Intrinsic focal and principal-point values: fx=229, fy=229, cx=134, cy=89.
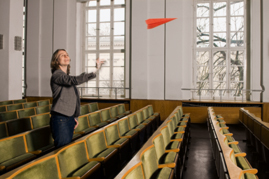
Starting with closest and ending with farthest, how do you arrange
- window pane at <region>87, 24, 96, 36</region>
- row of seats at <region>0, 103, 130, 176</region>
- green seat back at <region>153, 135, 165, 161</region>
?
row of seats at <region>0, 103, 130, 176</region> → green seat back at <region>153, 135, 165, 161</region> → window pane at <region>87, 24, 96, 36</region>

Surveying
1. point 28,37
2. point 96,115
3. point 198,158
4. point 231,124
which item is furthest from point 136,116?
point 28,37

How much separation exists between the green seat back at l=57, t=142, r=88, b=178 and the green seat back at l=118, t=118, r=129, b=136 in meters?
1.13

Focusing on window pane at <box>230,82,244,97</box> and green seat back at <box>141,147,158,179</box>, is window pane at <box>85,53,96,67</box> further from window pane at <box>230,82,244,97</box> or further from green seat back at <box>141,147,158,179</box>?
green seat back at <box>141,147,158,179</box>

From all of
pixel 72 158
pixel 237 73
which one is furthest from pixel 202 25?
pixel 72 158

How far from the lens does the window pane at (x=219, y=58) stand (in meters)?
7.44

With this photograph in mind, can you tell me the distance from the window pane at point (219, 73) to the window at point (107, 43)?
121 inches

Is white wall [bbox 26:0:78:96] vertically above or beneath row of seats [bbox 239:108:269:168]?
above

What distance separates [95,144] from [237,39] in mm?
6642

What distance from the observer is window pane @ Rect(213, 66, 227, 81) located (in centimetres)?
742

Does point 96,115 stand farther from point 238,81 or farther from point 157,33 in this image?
point 238,81

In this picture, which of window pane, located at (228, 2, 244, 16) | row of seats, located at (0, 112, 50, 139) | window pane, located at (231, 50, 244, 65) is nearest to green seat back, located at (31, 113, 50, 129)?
row of seats, located at (0, 112, 50, 139)

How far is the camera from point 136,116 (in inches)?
159

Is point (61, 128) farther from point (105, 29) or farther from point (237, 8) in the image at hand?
point (237, 8)

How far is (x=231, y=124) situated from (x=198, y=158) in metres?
3.44
